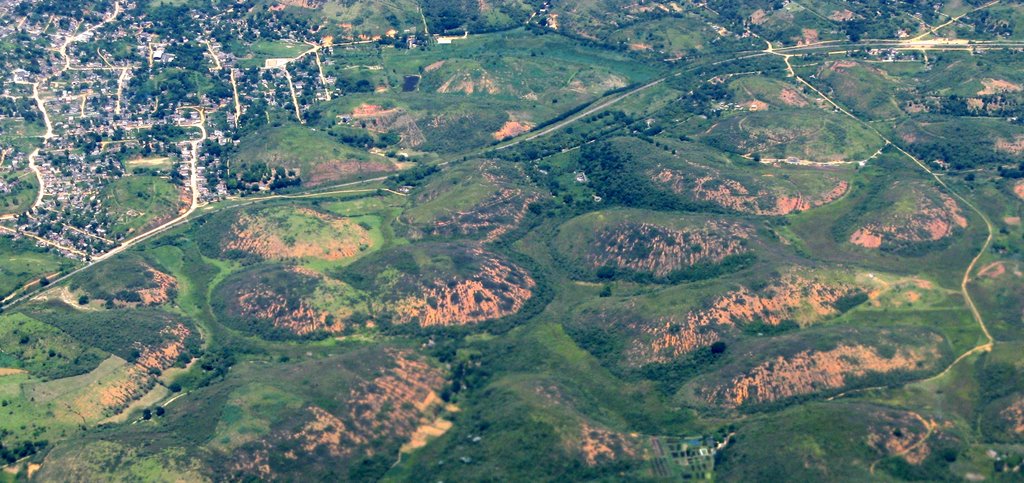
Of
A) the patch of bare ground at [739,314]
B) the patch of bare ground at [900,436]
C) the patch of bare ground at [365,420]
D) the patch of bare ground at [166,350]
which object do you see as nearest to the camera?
the patch of bare ground at [900,436]

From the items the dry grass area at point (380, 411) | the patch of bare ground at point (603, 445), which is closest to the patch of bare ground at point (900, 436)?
the patch of bare ground at point (603, 445)

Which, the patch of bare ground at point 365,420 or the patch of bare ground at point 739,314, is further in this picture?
the patch of bare ground at point 739,314

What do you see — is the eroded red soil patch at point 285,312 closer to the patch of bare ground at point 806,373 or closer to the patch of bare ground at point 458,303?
the patch of bare ground at point 458,303

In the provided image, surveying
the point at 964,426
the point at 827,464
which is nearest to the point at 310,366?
the point at 827,464

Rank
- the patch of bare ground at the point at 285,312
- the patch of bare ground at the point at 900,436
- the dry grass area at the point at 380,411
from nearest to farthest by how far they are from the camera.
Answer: the patch of bare ground at the point at 900,436
the dry grass area at the point at 380,411
the patch of bare ground at the point at 285,312

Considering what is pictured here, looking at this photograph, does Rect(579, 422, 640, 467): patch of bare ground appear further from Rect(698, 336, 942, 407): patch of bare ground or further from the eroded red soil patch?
the eroded red soil patch

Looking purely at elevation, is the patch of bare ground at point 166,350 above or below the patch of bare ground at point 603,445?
above

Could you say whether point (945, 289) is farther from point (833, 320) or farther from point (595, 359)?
point (595, 359)

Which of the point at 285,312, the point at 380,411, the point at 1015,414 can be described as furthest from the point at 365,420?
the point at 1015,414
